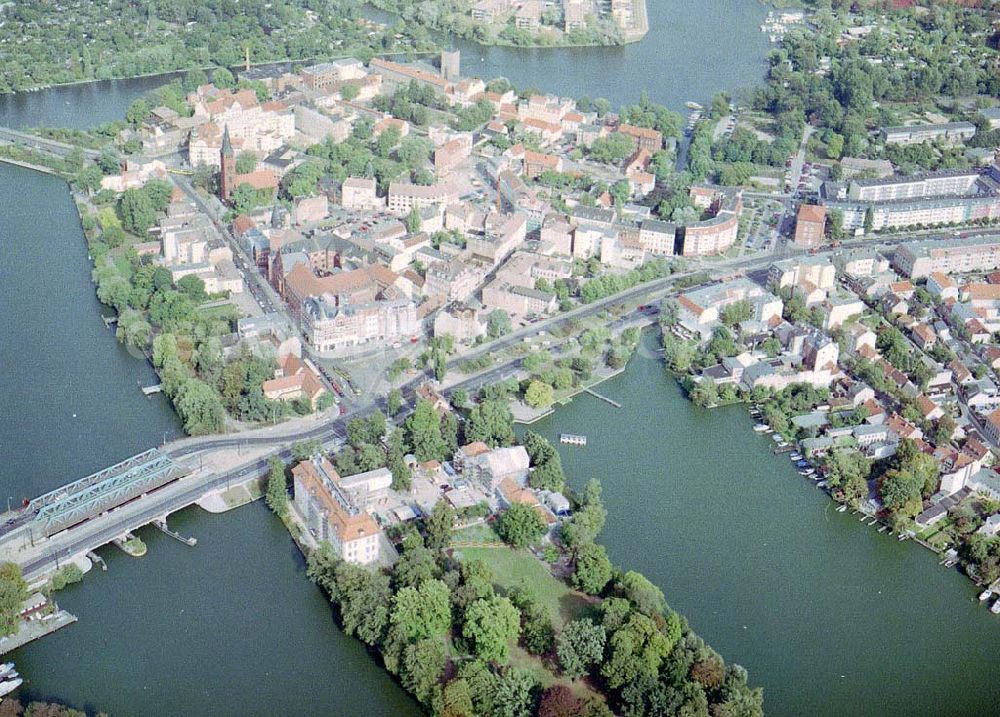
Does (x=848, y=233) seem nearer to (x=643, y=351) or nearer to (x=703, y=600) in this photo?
(x=643, y=351)

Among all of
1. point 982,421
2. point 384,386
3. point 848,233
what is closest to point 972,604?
point 982,421

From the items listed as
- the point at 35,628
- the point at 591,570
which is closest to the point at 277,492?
the point at 35,628

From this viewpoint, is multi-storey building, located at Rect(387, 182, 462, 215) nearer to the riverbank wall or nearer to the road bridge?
the road bridge

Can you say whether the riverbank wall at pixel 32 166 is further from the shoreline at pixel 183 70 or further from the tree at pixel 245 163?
the shoreline at pixel 183 70

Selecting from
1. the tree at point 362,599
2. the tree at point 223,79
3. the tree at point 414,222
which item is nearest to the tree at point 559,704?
the tree at point 362,599

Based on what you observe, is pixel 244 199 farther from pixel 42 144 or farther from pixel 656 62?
pixel 656 62

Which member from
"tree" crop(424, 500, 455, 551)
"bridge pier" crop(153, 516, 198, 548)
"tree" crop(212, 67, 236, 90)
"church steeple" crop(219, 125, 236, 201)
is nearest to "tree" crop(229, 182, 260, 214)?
"church steeple" crop(219, 125, 236, 201)
